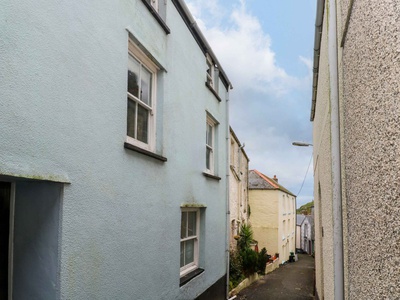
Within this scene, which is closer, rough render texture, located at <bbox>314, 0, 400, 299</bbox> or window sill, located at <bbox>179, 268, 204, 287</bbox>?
rough render texture, located at <bbox>314, 0, 400, 299</bbox>

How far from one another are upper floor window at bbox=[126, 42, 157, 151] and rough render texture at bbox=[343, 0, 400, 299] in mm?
3160

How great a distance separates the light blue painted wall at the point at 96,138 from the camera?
9.62 ft

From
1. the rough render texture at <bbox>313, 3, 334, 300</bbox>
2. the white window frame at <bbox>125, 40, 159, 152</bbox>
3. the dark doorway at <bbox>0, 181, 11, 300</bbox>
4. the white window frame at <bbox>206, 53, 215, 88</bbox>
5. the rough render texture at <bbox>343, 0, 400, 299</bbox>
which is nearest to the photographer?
the rough render texture at <bbox>343, 0, 400, 299</bbox>

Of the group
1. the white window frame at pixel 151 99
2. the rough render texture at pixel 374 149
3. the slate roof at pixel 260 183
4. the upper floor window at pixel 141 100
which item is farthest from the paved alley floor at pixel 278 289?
the rough render texture at pixel 374 149

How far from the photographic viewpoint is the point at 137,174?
15.9 feet

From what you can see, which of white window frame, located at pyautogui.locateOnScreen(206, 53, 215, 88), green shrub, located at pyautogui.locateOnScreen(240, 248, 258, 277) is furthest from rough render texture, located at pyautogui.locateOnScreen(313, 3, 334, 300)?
green shrub, located at pyautogui.locateOnScreen(240, 248, 258, 277)

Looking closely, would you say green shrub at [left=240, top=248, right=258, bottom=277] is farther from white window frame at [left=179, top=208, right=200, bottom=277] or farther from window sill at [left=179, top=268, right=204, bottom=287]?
window sill at [left=179, top=268, right=204, bottom=287]

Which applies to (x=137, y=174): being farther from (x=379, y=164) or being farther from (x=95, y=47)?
(x=379, y=164)

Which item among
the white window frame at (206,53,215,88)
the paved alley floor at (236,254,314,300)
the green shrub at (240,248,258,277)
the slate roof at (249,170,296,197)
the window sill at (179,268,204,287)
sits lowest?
the paved alley floor at (236,254,314,300)

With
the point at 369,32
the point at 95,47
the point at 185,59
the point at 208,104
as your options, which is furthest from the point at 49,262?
the point at 208,104

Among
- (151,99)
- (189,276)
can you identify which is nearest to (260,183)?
(189,276)

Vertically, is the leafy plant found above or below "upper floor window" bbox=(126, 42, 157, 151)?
below

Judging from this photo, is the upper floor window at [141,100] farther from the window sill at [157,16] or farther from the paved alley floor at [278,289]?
the paved alley floor at [278,289]

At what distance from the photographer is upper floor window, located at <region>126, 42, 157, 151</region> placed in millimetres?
5047
